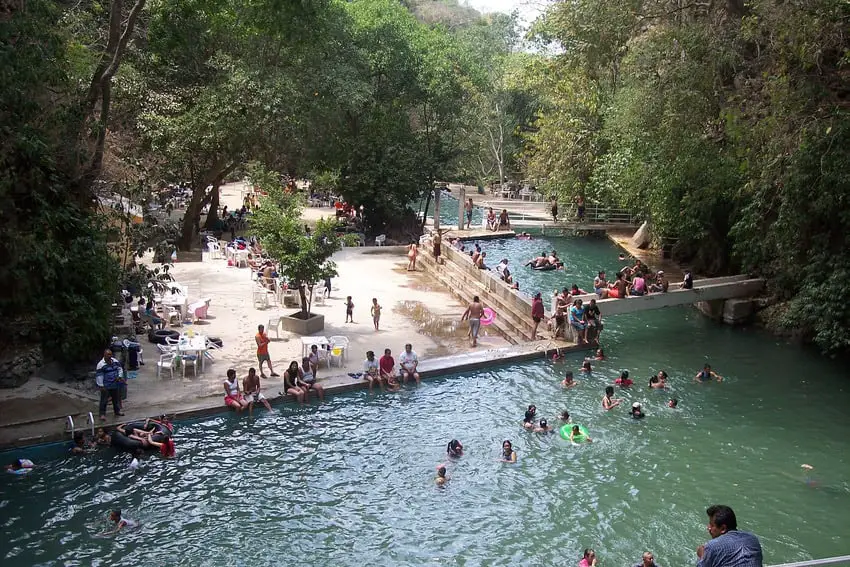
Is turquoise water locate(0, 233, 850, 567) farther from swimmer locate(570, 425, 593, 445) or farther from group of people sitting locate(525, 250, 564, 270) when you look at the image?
group of people sitting locate(525, 250, 564, 270)

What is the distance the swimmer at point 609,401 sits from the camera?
17.1 meters

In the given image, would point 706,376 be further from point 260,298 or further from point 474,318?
point 260,298

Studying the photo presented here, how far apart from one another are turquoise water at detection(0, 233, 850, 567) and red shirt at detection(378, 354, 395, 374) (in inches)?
25.1

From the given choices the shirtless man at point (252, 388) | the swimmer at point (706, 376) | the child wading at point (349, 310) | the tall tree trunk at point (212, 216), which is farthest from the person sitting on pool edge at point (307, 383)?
the tall tree trunk at point (212, 216)

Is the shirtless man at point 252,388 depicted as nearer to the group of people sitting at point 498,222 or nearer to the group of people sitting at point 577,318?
the group of people sitting at point 577,318

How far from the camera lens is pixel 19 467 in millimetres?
13367

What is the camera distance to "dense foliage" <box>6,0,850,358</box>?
1575 cm

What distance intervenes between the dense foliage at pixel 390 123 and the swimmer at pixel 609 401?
23.9ft

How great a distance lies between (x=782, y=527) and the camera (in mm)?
12680

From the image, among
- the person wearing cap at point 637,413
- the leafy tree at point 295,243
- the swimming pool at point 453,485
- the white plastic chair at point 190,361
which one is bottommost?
the swimming pool at point 453,485

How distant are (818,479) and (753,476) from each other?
3.87ft

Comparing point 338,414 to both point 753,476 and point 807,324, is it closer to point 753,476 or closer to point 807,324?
point 753,476

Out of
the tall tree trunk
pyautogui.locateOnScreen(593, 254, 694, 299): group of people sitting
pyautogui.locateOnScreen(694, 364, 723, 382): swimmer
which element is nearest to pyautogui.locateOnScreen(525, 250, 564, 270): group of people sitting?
A: pyautogui.locateOnScreen(593, 254, 694, 299): group of people sitting

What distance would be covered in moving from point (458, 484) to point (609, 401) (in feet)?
16.6
